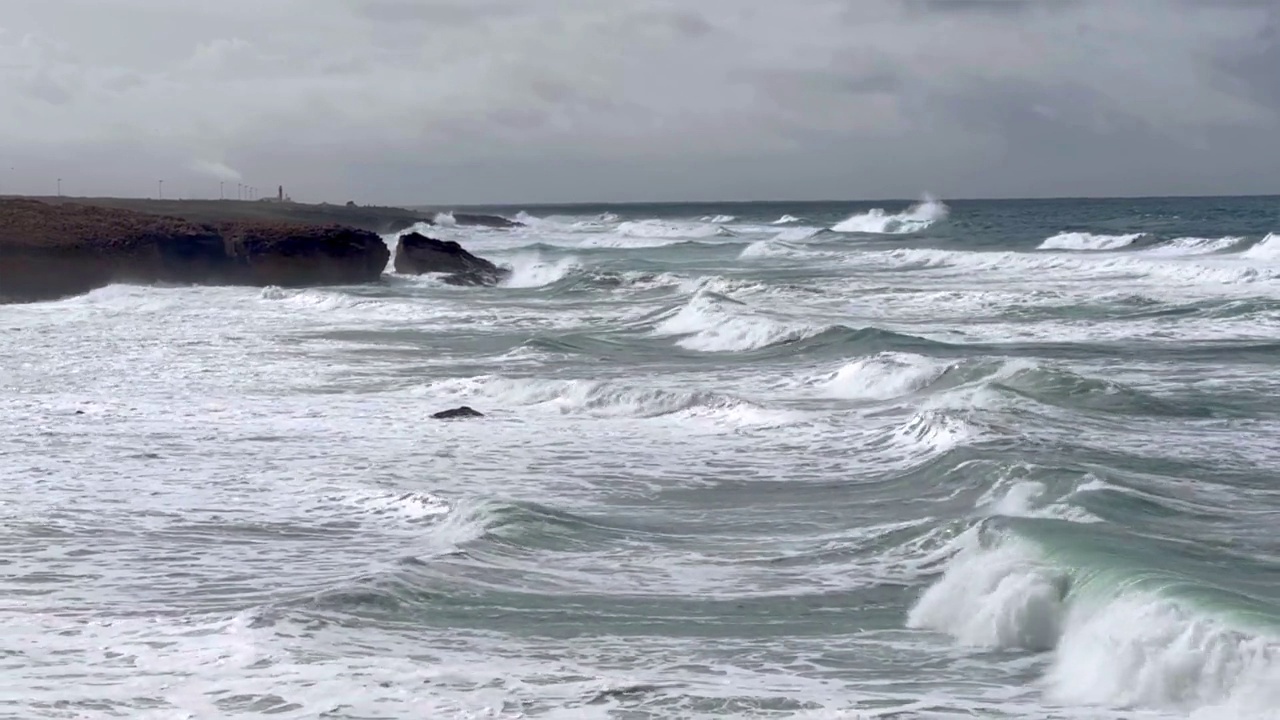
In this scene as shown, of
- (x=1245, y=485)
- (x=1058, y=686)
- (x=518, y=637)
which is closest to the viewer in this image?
(x=1058, y=686)

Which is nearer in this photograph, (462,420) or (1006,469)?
(1006,469)

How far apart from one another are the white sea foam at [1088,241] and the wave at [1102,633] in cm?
5432

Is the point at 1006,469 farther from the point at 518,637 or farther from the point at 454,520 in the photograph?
the point at 518,637

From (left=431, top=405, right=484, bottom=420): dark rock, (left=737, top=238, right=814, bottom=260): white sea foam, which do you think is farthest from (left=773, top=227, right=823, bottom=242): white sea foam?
(left=431, top=405, right=484, bottom=420): dark rock

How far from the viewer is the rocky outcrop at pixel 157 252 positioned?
120 feet

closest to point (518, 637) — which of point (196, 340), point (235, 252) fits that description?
point (196, 340)

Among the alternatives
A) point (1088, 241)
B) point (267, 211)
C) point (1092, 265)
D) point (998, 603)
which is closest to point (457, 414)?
point (998, 603)

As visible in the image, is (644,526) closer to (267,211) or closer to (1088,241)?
(1088,241)

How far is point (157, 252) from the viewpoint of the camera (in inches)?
1586

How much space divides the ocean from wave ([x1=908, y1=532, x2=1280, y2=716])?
3 cm

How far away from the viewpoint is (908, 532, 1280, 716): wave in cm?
793

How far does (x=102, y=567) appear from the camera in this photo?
10.8 metres

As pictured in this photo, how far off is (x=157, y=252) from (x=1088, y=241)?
131 ft

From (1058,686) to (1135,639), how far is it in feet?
1.89
